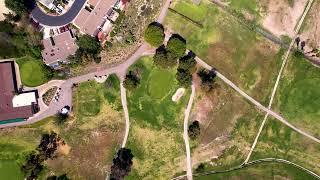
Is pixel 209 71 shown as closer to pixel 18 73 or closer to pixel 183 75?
pixel 183 75

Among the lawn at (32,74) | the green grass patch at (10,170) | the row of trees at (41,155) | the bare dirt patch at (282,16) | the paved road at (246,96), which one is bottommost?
the green grass patch at (10,170)

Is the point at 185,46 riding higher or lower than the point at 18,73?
higher

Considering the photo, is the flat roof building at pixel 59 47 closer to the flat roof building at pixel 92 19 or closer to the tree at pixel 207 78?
the flat roof building at pixel 92 19

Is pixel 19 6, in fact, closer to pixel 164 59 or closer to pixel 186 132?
pixel 164 59

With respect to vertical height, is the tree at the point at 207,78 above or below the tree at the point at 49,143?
above

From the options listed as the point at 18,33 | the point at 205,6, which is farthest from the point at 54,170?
the point at 205,6

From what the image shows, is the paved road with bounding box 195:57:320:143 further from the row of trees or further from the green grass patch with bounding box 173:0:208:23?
the row of trees

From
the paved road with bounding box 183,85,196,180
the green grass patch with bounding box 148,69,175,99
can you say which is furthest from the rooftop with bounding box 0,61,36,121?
the paved road with bounding box 183,85,196,180

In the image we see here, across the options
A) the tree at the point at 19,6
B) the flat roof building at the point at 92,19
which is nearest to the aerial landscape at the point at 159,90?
the flat roof building at the point at 92,19
